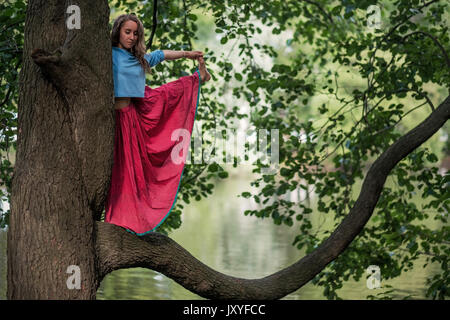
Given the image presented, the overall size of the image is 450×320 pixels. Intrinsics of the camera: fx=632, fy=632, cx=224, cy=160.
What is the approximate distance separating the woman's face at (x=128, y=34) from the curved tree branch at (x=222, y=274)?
0.99 m

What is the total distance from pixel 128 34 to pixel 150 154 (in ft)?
2.25

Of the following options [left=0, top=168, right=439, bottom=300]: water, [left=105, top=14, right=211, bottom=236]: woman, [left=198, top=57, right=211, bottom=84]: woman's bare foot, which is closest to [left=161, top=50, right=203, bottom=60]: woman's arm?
[left=105, top=14, right=211, bottom=236]: woman

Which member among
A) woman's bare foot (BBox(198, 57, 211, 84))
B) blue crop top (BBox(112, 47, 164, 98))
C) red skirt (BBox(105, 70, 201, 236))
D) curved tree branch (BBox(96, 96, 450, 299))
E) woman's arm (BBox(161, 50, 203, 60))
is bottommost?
curved tree branch (BBox(96, 96, 450, 299))

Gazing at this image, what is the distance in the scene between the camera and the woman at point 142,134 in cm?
341

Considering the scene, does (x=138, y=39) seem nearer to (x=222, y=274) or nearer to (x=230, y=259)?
(x=222, y=274)

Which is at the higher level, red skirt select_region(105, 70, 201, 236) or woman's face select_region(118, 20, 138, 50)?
woman's face select_region(118, 20, 138, 50)

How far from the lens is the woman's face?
135 inches

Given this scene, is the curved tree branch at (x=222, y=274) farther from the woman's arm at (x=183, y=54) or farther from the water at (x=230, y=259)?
the water at (x=230, y=259)

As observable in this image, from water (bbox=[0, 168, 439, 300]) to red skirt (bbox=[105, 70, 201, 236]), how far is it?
13.3 ft

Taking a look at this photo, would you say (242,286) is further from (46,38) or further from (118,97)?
(46,38)

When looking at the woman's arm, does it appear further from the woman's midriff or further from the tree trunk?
the tree trunk

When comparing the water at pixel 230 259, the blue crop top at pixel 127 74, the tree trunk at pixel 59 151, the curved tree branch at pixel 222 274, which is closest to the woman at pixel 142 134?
the blue crop top at pixel 127 74

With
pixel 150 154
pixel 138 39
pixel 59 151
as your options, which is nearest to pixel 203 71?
pixel 138 39

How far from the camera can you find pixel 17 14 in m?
5.07
